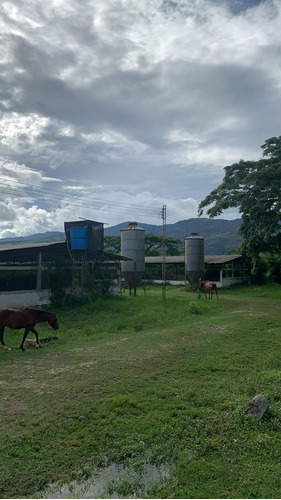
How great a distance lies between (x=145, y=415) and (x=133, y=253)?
2276cm

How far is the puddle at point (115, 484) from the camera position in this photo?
4441 millimetres

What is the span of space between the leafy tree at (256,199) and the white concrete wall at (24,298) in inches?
649

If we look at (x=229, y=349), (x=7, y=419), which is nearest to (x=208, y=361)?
(x=229, y=349)

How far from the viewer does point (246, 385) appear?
7902mm

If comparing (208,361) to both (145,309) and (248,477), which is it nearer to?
(248,477)

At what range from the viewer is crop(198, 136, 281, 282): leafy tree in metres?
27.2

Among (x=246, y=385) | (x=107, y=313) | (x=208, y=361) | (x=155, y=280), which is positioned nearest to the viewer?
(x=246, y=385)

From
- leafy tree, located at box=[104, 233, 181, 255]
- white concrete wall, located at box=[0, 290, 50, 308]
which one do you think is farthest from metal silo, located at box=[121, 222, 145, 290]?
leafy tree, located at box=[104, 233, 181, 255]

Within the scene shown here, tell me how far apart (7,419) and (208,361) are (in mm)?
5217

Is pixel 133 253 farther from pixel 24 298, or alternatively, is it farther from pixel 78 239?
pixel 24 298

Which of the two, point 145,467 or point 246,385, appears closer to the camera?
point 145,467

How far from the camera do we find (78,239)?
22.1 m

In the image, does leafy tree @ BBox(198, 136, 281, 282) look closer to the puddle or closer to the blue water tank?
the blue water tank

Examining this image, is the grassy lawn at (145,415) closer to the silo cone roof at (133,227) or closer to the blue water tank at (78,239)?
the blue water tank at (78,239)
